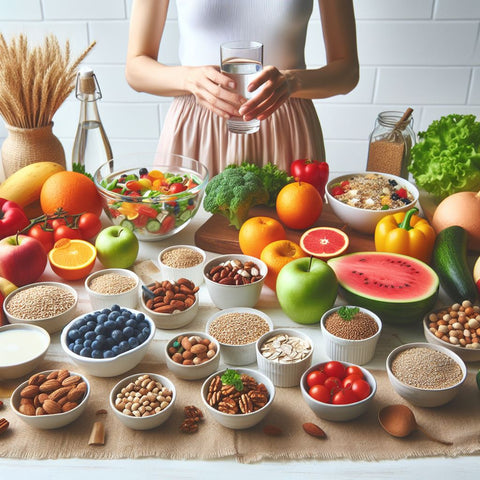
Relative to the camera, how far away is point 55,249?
1.53m

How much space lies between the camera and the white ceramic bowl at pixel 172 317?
1.31 metres

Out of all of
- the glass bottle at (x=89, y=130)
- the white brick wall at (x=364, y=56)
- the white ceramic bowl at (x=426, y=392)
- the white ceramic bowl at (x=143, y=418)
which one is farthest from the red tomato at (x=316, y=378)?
the white brick wall at (x=364, y=56)

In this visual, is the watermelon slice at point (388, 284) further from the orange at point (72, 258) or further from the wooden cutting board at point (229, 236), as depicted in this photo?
the orange at point (72, 258)

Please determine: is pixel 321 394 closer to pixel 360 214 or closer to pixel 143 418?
pixel 143 418

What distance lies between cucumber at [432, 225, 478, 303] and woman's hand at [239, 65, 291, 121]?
58 centimetres

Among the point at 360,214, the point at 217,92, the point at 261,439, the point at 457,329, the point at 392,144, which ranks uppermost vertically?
the point at 217,92

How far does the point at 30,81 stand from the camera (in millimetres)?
1726

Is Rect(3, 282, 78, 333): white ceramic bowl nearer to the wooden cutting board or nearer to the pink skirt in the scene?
the wooden cutting board

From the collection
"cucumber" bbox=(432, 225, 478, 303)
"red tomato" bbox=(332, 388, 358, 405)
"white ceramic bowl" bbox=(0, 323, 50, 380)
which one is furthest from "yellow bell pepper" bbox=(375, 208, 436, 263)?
"white ceramic bowl" bbox=(0, 323, 50, 380)

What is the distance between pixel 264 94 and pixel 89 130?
0.63m

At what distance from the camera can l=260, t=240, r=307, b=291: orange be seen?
4.75ft

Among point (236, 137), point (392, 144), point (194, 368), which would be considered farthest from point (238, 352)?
point (392, 144)

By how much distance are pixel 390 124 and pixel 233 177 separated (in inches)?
28.5

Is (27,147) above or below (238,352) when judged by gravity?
above
